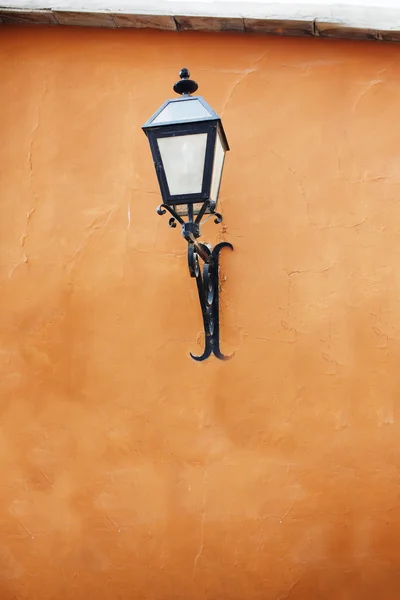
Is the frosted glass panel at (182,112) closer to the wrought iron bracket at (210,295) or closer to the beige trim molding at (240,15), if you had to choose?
the wrought iron bracket at (210,295)

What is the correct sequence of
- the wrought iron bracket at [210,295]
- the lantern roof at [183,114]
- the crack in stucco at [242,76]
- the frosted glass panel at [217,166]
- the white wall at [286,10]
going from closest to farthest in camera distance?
the lantern roof at [183,114] < the frosted glass panel at [217,166] < the wrought iron bracket at [210,295] < the white wall at [286,10] < the crack in stucco at [242,76]

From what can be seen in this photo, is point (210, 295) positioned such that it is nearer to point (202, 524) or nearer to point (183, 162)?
point (183, 162)

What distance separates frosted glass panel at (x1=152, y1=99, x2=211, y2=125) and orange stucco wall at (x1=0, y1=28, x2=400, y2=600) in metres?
0.63

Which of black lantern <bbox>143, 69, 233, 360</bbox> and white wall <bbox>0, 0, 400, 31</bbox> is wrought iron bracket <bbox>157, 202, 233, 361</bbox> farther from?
white wall <bbox>0, 0, 400, 31</bbox>

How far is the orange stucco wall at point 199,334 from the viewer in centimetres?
288

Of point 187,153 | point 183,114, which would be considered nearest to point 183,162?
point 187,153

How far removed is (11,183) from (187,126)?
3.79 feet

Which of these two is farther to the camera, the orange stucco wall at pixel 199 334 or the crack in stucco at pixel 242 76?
the crack in stucco at pixel 242 76

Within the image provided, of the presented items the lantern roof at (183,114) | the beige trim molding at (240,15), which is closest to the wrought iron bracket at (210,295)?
the lantern roof at (183,114)

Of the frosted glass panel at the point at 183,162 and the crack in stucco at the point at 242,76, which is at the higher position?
the crack in stucco at the point at 242,76

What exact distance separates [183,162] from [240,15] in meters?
1.01

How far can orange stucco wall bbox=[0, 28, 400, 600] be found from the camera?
2.88 meters

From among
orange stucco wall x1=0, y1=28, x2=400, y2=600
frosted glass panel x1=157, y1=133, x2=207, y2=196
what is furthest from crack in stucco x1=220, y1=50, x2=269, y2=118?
frosted glass panel x1=157, y1=133, x2=207, y2=196

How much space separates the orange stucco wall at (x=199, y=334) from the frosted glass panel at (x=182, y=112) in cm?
63
